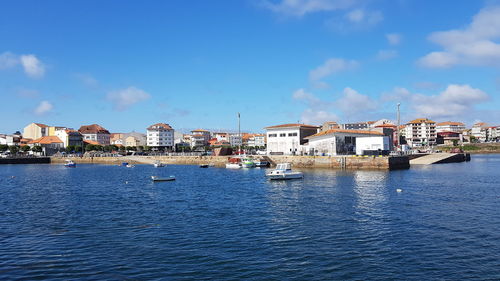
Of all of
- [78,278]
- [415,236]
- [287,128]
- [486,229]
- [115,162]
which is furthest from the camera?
[115,162]

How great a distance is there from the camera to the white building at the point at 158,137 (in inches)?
7028

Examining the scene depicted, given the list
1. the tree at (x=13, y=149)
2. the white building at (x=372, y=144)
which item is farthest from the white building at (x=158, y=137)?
the white building at (x=372, y=144)

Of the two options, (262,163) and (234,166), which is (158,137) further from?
(262,163)

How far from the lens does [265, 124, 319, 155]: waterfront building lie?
9144cm

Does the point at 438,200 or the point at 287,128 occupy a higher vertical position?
the point at 287,128

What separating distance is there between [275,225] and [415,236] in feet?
26.2

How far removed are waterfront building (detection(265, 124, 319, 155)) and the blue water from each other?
2059 inches

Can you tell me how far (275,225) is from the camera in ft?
81.8

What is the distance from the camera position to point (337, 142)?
80750 millimetres

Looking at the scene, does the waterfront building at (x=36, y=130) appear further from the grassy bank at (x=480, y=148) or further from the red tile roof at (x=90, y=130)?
the grassy bank at (x=480, y=148)

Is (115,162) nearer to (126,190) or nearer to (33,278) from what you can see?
(126,190)

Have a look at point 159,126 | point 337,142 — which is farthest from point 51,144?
point 337,142

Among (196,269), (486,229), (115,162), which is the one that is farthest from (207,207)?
(115,162)

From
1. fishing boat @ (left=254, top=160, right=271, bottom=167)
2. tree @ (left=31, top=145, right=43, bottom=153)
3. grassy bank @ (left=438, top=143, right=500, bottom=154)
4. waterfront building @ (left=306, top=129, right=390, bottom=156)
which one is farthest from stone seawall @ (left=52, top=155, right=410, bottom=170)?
grassy bank @ (left=438, top=143, right=500, bottom=154)
